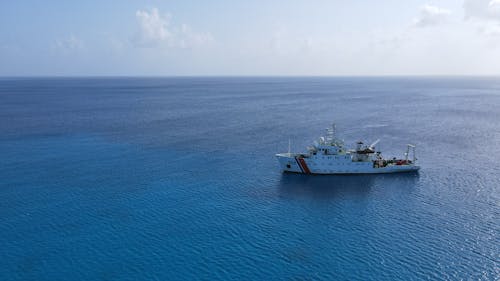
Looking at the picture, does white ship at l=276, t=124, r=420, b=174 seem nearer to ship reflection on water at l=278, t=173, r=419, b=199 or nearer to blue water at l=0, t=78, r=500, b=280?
ship reflection on water at l=278, t=173, r=419, b=199

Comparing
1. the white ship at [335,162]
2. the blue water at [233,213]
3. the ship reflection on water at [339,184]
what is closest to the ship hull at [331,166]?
the white ship at [335,162]

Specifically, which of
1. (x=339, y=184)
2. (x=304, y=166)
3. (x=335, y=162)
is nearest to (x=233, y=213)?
(x=304, y=166)

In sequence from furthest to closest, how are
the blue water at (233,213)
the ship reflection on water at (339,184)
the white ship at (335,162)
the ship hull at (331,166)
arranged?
the ship hull at (331,166), the white ship at (335,162), the ship reflection on water at (339,184), the blue water at (233,213)

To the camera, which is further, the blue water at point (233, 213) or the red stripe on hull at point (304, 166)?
the red stripe on hull at point (304, 166)

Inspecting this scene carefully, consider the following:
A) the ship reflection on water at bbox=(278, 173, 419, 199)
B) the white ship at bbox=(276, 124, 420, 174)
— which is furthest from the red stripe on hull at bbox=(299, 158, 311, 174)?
the ship reflection on water at bbox=(278, 173, 419, 199)

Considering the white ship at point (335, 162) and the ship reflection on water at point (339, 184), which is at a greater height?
the white ship at point (335, 162)

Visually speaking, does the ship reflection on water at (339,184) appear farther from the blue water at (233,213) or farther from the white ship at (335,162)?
the white ship at (335,162)

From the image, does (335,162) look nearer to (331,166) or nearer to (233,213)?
(331,166)
